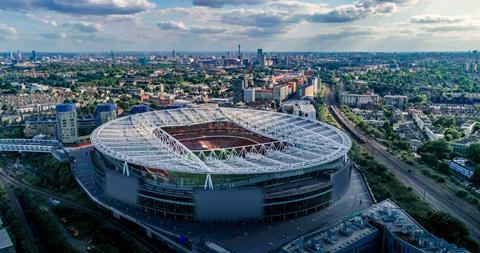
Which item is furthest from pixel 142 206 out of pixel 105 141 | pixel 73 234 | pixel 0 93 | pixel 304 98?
pixel 0 93

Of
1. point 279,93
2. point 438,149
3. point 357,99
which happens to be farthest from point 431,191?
point 279,93

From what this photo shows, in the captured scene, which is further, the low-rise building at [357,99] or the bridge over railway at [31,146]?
the low-rise building at [357,99]

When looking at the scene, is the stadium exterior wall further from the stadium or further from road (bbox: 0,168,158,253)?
road (bbox: 0,168,158,253)

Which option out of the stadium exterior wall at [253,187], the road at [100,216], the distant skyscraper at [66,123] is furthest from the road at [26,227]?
the distant skyscraper at [66,123]

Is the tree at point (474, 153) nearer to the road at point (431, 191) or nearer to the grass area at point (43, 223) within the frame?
the road at point (431, 191)

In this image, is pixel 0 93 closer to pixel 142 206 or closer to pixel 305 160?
pixel 142 206

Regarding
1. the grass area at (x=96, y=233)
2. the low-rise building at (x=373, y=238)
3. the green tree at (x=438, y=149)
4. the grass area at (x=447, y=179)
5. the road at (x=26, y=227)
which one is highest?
the low-rise building at (x=373, y=238)
